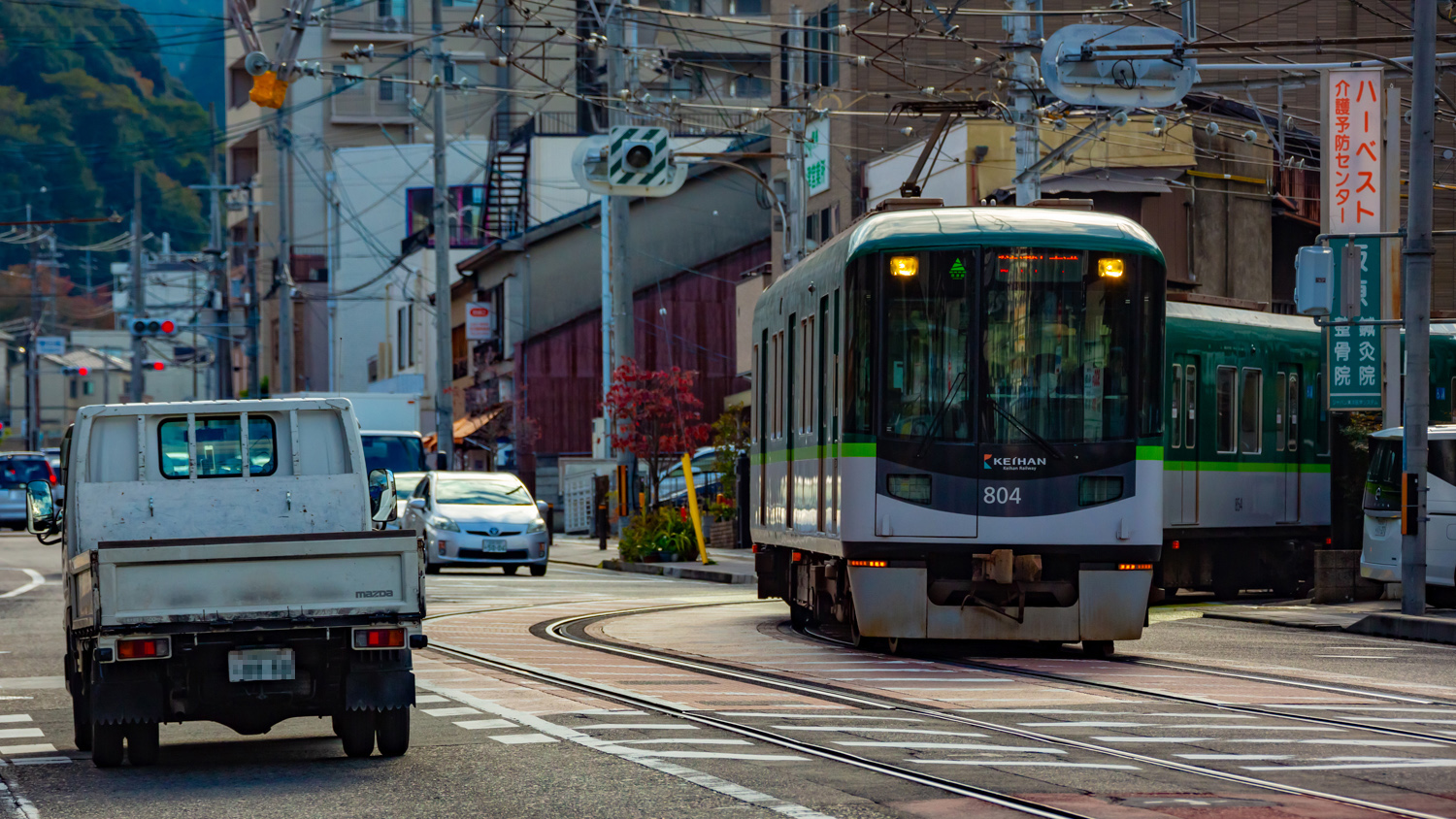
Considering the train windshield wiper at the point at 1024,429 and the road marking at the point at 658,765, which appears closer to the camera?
the road marking at the point at 658,765

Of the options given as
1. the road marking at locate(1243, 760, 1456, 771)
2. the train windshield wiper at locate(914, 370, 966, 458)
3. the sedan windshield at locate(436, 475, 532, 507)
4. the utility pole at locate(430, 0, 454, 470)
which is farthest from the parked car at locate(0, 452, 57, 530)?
the road marking at locate(1243, 760, 1456, 771)

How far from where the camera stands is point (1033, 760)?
9867 mm

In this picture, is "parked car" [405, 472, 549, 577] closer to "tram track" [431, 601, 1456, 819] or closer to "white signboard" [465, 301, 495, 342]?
"tram track" [431, 601, 1456, 819]

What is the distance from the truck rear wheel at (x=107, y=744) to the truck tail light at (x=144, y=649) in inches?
19.0

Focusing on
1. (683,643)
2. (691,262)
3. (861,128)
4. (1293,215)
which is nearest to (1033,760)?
(683,643)

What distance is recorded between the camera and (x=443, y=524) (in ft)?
103

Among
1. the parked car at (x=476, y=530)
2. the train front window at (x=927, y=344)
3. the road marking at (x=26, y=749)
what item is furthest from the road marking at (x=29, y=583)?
the road marking at (x=26, y=749)

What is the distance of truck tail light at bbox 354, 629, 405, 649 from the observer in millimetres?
10320

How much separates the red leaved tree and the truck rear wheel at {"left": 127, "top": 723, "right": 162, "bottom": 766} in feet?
88.3

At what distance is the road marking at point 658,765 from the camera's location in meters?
8.49

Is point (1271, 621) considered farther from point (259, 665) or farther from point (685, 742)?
point (259, 665)

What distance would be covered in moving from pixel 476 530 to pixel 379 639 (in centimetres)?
2120

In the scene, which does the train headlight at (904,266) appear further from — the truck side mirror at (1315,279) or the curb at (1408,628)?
the curb at (1408,628)

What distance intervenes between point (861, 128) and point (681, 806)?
118 ft
